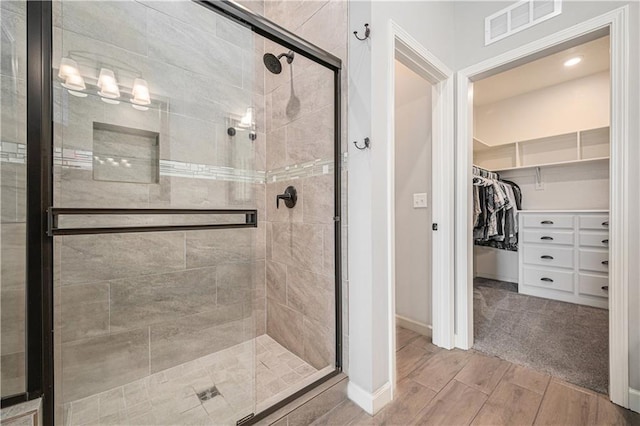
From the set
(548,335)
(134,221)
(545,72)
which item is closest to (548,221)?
(548,335)

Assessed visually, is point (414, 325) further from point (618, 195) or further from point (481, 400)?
point (618, 195)

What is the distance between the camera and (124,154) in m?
1.50

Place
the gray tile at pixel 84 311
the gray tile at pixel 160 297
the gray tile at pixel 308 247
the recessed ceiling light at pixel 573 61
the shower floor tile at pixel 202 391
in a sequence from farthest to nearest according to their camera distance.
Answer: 1. the recessed ceiling light at pixel 573 61
2. the gray tile at pixel 308 247
3. the gray tile at pixel 160 297
4. the gray tile at pixel 84 311
5. the shower floor tile at pixel 202 391

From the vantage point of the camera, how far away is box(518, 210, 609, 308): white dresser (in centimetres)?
271

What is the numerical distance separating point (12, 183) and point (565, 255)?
4441 millimetres

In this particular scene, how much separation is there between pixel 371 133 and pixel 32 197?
55.1 inches

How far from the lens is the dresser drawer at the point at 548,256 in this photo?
115 inches

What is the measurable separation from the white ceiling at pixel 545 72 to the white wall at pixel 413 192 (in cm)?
147

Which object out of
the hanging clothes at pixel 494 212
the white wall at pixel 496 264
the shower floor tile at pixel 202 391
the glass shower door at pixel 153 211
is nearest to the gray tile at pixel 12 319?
the glass shower door at pixel 153 211

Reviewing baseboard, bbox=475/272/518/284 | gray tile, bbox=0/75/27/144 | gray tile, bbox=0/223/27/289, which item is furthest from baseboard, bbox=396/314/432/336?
gray tile, bbox=0/75/27/144

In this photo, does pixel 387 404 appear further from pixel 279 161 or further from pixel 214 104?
pixel 214 104

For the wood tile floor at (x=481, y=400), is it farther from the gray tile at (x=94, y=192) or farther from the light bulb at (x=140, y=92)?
the light bulb at (x=140, y=92)

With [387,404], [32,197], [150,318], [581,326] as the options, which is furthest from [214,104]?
[581,326]

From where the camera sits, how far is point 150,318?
5.27ft
